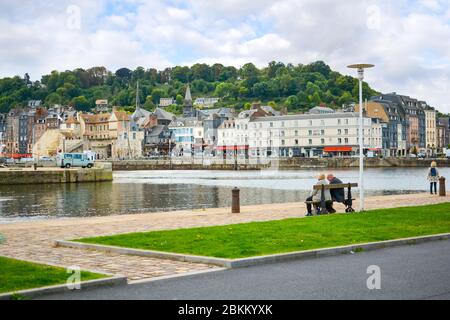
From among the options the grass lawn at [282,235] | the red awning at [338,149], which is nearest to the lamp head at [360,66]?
the grass lawn at [282,235]

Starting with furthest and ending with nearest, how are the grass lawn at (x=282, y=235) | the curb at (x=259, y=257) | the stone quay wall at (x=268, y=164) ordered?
the stone quay wall at (x=268, y=164) < the grass lawn at (x=282, y=235) < the curb at (x=259, y=257)

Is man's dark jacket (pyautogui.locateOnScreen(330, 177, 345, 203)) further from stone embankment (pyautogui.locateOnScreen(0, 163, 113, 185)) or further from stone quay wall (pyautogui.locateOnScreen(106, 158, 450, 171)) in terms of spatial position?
stone quay wall (pyautogui.locateOnScreen(106, 158, 450, 171))

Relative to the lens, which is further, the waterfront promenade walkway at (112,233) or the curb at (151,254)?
the curb at (151,254)

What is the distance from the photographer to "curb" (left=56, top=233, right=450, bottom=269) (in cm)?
1183

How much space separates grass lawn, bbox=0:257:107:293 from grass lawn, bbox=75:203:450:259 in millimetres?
3002

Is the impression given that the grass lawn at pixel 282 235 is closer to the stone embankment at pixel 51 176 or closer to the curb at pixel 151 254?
the curb at pixel 151 254

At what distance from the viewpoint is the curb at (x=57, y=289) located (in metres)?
8.86

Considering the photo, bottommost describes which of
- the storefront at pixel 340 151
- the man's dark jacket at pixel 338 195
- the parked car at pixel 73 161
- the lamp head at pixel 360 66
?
the man's dark jacket at pixel 338 195

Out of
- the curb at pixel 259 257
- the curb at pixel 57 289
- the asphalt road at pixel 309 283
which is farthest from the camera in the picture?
the curb at pixel 259 257

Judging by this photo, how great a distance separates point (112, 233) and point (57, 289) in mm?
8462

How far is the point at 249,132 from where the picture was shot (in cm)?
15638

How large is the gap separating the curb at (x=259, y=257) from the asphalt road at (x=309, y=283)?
0.95 ft

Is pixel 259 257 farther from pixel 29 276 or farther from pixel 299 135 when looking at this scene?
pixel 299 135
